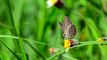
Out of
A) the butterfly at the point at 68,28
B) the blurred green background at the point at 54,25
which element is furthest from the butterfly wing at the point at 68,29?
the blurred green background at the point at 54,25

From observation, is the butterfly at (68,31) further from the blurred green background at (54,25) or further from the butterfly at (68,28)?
the blurred green background at (54,25)

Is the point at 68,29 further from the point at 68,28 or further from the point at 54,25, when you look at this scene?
the point at 54,25

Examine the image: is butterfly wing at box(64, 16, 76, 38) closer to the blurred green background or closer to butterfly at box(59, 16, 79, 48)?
butterfly at box(59, 16, 79, 48)

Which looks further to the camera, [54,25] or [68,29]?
[54,25]

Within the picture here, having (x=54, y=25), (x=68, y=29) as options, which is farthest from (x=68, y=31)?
(x=54, y=25)

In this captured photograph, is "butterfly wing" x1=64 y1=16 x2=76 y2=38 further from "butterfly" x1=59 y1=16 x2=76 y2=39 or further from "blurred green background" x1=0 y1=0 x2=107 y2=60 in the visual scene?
"blurred green background" x1=0 y1=0 x2=107 y2=60

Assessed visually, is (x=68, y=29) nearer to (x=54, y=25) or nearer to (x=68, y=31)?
(x=68, y=31)

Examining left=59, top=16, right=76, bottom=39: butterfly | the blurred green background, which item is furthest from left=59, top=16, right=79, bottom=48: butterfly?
the blurred green background

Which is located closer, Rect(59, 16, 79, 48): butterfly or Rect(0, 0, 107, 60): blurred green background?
Rect(59, 16, 79, 48): butterfly

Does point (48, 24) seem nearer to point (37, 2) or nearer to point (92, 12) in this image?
point (92, 12)

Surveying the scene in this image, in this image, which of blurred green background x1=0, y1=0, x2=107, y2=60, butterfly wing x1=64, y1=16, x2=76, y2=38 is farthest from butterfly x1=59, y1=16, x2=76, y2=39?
blurred green background x1=0, y1=0, x2=107, y2=60

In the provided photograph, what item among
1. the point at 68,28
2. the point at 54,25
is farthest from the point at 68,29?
the point at 54,25

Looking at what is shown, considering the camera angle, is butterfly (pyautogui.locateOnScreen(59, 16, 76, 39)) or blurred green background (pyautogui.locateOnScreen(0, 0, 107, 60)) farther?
blurred green background (pyautogui.locateOnScreen(0, 0, 107, 60))

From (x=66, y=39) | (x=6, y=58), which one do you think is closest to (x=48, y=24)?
(x=6, y=58)
